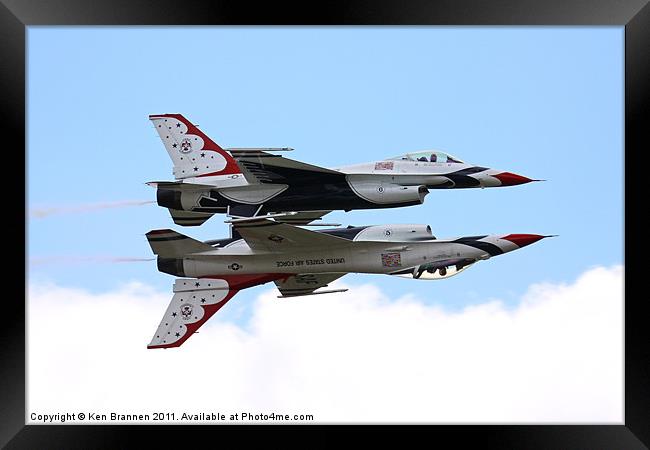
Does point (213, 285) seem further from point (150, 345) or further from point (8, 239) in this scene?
point (8, 239)

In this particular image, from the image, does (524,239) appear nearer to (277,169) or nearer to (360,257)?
(360,257)

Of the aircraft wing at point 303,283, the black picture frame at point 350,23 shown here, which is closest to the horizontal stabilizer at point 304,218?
the aircraft wing at point 303,283

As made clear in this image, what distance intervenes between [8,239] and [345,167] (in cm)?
570

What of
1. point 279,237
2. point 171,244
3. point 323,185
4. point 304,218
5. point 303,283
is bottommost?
point 303,283

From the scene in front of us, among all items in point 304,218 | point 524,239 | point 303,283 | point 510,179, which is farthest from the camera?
point 304,218

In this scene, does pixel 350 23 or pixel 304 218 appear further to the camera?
pixel 304 218

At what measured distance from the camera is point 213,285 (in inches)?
876

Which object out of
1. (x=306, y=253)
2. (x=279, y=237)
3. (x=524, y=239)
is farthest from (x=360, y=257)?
(x=524, y=239)

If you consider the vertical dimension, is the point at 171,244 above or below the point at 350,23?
below

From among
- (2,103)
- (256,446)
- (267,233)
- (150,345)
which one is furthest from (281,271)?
(2,103)

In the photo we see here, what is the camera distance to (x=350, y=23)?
62.4 ft

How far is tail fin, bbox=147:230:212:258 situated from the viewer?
71.2 ft

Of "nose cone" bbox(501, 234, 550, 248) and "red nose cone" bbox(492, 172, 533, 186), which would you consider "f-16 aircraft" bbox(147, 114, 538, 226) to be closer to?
"red nose cone" bbox(492, 172, 533, 186)

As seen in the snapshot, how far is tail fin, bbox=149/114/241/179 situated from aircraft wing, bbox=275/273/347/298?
6.64 feet
